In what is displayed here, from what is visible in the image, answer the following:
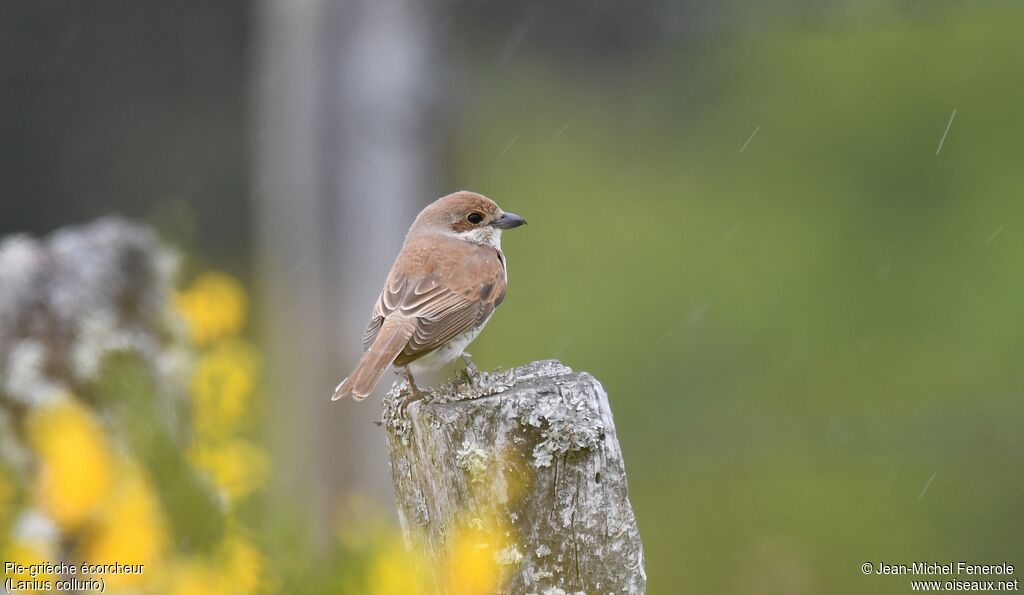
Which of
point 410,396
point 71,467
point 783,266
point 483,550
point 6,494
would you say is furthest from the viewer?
point 783,266

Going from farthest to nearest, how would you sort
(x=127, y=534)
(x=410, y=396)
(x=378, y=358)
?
(x=378, y=358), (x=410, y=396), (x=127, y=534)

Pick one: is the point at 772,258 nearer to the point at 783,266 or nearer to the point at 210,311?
the point at 783,266

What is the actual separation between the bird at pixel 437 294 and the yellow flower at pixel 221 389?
0.99 feet

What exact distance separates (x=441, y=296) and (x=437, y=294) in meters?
0.02

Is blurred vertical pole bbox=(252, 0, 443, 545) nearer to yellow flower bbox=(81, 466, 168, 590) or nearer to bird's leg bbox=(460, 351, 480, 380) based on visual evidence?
bird's leg bbox=(460, 351, 480, 380)

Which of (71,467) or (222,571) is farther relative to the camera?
(71,467)

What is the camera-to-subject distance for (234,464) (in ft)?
12.1

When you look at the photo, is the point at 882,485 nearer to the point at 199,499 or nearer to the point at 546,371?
the point at 546,371

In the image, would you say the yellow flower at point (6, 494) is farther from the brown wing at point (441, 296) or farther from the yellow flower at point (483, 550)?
the brown wing at point (441, 296)

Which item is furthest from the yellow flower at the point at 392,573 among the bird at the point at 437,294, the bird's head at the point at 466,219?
the bird's head at the point at 466,219

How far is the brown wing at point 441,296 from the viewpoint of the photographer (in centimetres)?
398

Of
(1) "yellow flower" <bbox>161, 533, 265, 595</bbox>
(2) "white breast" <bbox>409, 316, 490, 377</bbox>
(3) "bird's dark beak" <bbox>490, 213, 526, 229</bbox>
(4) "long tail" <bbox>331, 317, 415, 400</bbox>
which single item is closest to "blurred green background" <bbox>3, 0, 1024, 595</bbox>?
(3) "bird's dark beak" <bbox>490, 213, 526, 229</bbox>

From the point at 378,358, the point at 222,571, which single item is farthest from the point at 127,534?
the point at 378,358

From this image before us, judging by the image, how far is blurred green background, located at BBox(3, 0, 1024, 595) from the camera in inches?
380
